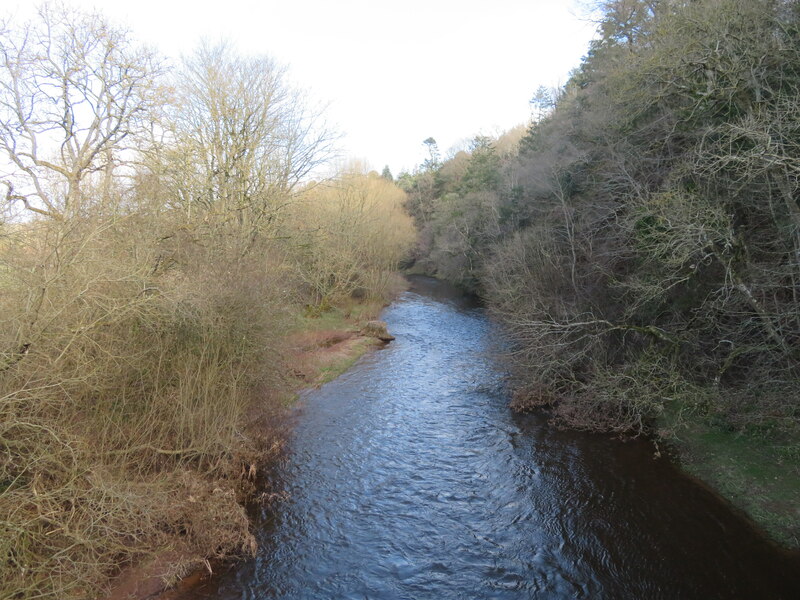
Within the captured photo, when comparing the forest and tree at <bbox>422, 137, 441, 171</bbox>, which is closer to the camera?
the forest

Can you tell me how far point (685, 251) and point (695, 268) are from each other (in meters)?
0.73

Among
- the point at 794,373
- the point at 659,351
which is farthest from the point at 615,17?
the point at 794,373

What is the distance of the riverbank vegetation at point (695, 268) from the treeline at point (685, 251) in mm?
53

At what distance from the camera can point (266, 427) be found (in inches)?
454

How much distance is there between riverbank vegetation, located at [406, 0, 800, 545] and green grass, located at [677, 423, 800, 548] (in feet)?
0.11

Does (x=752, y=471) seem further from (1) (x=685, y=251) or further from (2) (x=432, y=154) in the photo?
(2) (x=432, y=154)

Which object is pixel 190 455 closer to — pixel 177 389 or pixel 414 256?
pixel 177 389

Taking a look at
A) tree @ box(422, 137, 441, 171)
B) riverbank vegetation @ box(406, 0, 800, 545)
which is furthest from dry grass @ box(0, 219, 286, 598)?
tree @ box(422, 137, 441, 171)

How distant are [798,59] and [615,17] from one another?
52.7 ft

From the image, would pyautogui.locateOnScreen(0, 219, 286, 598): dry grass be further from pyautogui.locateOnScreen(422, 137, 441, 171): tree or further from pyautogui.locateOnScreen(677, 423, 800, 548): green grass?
pyautogui.locateOnScreen(422, 137, 441, 171): tree

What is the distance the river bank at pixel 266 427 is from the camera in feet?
23.0

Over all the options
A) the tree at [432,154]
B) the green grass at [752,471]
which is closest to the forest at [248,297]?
the green grass at [752,471]

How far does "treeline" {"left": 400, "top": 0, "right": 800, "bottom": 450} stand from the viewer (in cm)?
959

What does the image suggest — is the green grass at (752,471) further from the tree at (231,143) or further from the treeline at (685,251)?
the tree at (231,143)
